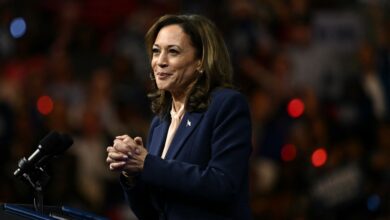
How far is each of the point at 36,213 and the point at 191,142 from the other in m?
0.48

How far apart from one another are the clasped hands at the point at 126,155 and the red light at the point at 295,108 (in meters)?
4.29

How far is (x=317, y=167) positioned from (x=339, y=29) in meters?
1.57

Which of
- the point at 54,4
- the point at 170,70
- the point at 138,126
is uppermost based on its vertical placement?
the point at 170,70

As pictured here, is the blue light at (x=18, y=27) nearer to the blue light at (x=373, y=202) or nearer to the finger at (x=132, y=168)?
the blue light at (x=373, y=202)

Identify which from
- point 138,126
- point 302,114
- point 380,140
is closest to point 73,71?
point 138,126

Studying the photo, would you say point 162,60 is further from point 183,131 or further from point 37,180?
point 37,180

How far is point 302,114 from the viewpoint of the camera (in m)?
7.23

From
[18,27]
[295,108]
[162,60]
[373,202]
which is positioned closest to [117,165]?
[162,60]

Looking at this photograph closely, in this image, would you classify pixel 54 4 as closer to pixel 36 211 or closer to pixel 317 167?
pixel 317 167

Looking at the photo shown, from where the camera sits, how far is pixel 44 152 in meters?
3.09

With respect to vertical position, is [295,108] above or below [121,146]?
below

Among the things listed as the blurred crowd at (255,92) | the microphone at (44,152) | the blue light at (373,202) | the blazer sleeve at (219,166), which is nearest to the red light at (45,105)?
the blurred crowd at (255,92)

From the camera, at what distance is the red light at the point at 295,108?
7.25 meters

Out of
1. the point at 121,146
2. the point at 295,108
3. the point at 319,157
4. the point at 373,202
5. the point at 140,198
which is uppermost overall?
the point at 121,146
